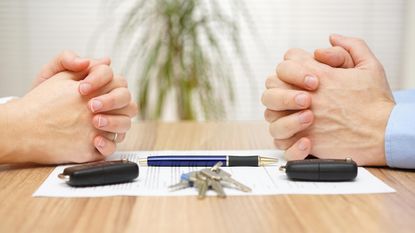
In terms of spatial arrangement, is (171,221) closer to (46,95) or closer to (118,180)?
(118,180)

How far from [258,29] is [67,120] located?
2500 millimetres

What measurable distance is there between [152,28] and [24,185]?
2.10 metres

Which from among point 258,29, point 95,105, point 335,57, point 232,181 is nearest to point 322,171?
point 232,181

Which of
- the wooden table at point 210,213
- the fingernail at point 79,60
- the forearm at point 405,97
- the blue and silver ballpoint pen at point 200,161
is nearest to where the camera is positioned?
the wooden table at point 210,213

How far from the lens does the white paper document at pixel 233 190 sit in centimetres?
80

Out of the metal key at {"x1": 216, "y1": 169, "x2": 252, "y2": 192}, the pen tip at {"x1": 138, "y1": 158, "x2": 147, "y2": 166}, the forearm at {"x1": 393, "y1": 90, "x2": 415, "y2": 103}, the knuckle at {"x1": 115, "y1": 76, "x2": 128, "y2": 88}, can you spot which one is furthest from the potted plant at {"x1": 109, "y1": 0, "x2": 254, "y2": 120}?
the metal key at {"x1": 216, "y1": 169, "x2": 252, "y2": 192}

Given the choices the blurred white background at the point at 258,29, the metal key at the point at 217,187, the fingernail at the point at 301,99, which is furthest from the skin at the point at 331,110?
the blurred white background at the point at 258,29

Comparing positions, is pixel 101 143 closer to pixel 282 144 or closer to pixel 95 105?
pixel 95 105

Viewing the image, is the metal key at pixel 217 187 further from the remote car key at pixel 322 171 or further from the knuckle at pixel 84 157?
the knuckle at pixel 84 157

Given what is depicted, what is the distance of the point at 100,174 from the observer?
0.83 metres

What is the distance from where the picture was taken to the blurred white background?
338 cm

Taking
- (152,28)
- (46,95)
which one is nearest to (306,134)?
(46,95)

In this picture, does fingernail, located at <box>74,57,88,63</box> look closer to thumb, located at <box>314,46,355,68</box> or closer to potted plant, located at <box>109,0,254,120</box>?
thumb, located at <box>314,46,355,68</box>

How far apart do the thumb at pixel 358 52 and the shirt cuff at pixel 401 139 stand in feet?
0.34
